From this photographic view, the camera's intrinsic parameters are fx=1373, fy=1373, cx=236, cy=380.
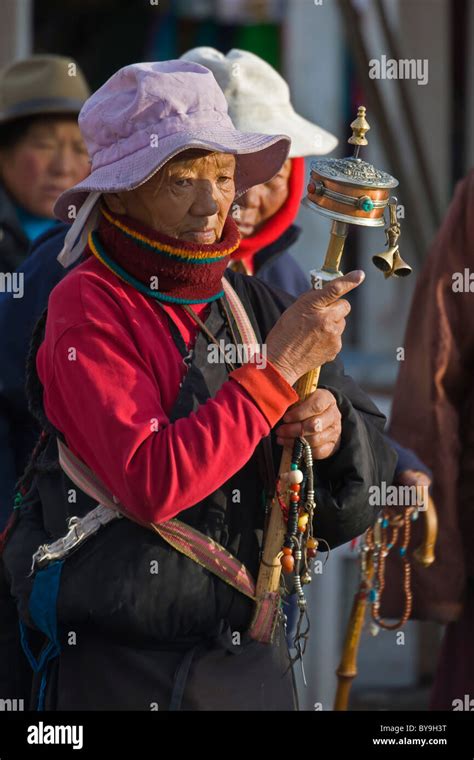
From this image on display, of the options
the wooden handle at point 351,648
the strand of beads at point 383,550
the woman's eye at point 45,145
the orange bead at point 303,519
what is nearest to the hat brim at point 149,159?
the orange bead at point 303,519

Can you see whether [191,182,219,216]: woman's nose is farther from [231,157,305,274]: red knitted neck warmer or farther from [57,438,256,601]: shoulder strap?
→ [231,157,305,274]: red knitted neck warmer

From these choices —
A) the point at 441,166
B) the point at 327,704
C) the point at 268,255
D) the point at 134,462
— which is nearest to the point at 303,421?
the point at 134,462

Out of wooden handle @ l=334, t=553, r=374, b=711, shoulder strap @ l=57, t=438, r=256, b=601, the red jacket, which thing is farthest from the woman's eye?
shoulder strap @ l=57, t=438, r=256, b=601

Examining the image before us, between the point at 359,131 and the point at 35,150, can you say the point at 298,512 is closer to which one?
the point at 359,131

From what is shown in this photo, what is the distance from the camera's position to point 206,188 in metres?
2.52

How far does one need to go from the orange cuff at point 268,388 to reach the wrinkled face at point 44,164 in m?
1.86

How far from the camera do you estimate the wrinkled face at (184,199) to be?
8.18 ft

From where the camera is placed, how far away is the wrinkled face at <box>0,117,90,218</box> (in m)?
4.14

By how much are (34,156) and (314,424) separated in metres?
1.99

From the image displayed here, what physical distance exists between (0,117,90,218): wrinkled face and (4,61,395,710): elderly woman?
1.52 m

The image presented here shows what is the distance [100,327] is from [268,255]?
1.39 metres

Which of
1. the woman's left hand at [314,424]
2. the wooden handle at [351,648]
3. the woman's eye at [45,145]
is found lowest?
the wooden handle at [351,648]

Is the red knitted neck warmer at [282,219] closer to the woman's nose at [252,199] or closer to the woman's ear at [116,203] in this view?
the woman's nose at [252,199]
